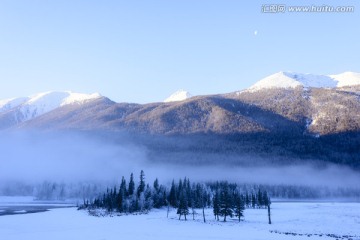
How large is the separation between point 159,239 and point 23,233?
25.2 metres

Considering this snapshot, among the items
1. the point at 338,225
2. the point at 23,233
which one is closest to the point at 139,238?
the point at 23,233

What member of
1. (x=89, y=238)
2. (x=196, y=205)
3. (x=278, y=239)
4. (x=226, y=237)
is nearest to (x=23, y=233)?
(x=89, y=238)

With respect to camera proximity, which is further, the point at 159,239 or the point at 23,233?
the point at 23,233

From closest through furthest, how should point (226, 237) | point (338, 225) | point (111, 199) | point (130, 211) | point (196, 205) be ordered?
1. point (226, 237)
2. point (338, 225)
3. point (130, 211)
4. point (111, 199)
5. point (196, 205)

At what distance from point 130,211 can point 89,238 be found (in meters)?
71.7

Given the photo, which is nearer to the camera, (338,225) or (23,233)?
(23,233)

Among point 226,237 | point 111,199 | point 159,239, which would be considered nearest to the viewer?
point 159,239

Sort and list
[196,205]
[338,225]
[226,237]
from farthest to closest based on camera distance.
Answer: [196,205]
[338,225]
[226,237]

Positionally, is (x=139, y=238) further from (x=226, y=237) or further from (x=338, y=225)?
(x=338, y=225)

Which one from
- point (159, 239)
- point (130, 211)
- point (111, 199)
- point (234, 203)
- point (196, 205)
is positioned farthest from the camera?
point (196, 205)

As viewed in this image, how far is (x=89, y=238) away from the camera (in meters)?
58.9

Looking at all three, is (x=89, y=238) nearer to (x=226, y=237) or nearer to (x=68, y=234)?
(x=68, y=234)

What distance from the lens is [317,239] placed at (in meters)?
59.7

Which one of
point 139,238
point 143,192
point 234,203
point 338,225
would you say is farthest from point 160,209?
point 139,238
